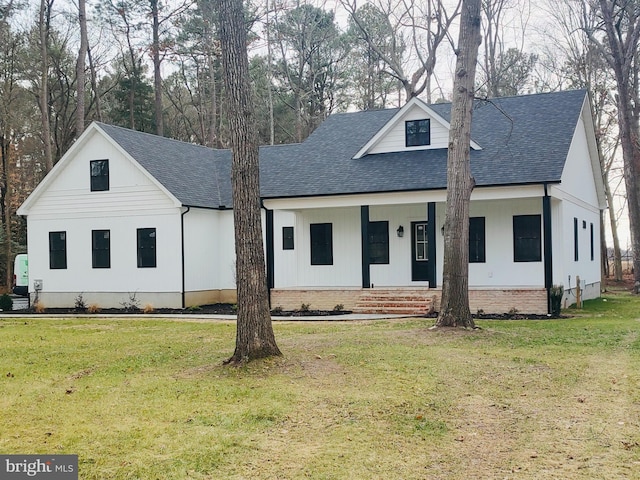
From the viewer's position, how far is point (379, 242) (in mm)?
21953

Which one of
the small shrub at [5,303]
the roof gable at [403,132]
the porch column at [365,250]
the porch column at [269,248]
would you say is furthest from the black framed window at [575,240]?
the small shrub at [5,303]

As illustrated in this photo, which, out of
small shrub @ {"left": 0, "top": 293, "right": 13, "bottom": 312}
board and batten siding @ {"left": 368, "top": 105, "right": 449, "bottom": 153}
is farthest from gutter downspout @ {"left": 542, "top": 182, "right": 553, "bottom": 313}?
small shrub @ {"left": 0, "top": 293, "right": 13, "bottom": 312}

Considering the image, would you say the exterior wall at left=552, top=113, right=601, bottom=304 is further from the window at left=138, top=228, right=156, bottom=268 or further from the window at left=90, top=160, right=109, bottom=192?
the window at left=90, top=160, right=109, bottom=192

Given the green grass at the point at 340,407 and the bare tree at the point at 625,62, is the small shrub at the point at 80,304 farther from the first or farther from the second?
the bare tree at the point at 625,62

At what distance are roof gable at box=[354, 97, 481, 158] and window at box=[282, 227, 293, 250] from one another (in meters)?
Result: 3.27

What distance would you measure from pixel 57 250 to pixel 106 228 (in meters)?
2.16

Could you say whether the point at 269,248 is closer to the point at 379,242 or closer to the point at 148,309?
the point at 379,242

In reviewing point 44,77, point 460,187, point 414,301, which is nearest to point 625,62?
point 414,301

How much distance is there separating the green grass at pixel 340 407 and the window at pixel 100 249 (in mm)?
10568

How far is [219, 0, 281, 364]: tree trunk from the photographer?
389 inches

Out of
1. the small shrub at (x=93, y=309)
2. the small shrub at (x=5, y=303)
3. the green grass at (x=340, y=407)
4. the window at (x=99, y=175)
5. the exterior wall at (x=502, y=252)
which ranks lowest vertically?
the green grass at (x=340, y=407)

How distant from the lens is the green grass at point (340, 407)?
6.01m

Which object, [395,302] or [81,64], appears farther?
[81,64]

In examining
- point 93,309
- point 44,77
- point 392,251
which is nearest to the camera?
point 392,251
